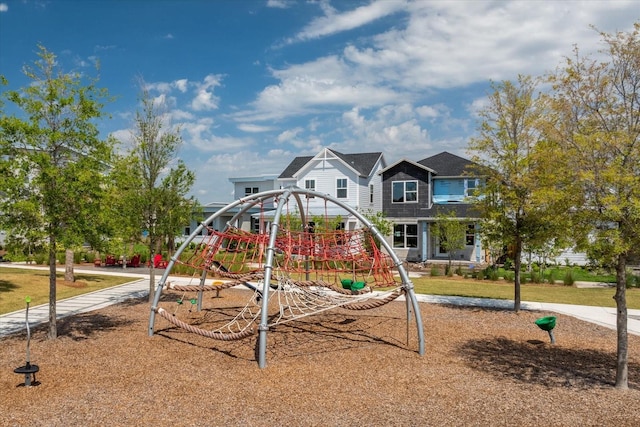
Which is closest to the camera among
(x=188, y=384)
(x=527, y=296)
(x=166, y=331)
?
(x=188, y=384)

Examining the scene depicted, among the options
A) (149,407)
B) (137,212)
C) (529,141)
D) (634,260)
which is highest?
(529,141)

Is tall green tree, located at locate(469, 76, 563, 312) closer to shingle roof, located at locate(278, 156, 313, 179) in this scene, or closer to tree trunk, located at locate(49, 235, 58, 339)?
tree trunk, located at locate(49, 235, 58, 339)

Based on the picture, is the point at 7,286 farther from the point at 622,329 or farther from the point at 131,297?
the point at 622,329

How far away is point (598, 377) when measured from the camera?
29.2ft

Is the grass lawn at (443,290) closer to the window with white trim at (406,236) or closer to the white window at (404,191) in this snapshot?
the window with white trim at (406,236)

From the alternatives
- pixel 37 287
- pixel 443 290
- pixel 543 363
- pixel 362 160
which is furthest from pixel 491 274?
pixel 37 287

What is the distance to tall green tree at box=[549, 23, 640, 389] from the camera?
7672mm

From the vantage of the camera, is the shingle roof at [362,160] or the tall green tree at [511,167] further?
the shingle roof at [362,160]

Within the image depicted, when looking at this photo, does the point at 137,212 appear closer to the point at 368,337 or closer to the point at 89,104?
the point at 89,104

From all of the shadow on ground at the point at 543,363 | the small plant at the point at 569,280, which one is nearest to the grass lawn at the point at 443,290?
the small plant at the point at 569,280

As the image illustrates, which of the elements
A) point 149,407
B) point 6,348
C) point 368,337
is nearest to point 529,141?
point 368,337

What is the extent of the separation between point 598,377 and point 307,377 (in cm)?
526

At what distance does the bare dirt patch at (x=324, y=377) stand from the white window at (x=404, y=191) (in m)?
19.7

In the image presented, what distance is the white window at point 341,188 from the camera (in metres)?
32.9
